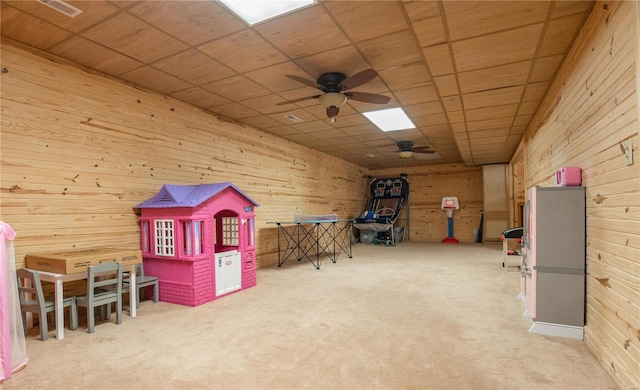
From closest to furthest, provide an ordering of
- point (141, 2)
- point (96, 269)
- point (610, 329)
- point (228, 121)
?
1. point (610, 329)
2. point (141, 2)
3. point (96, 269)
4. point (228, 121)

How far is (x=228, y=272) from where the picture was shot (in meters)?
4.32

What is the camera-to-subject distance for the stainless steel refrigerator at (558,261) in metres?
2.74

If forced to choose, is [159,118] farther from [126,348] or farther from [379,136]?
[379,136]

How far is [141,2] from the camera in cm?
248

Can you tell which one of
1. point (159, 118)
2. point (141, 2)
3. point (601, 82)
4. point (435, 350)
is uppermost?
point (141, 2)

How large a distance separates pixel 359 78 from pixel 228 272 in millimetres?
2868

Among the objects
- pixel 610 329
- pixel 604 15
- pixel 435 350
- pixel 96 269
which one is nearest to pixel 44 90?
pixel 96 269

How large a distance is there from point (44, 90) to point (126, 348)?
259 centimetres

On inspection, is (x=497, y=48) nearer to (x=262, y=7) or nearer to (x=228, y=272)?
(x=262, y=7)

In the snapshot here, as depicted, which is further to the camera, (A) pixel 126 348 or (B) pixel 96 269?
(B) pixel 96 269

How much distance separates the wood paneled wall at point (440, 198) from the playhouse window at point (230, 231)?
25.4 ft

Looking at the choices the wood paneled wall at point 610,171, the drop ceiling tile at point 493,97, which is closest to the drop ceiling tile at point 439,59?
the drop ceiling tile at point 493,97

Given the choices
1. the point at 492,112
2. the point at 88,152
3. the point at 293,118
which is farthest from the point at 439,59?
the point at 88,152

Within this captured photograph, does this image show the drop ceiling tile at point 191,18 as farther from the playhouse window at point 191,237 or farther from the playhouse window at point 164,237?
the playhouse window at point 164,237
